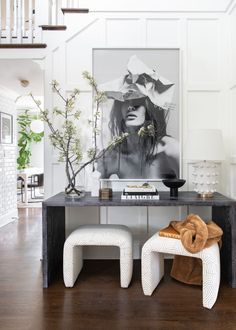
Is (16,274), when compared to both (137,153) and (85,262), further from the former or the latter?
(137,153)

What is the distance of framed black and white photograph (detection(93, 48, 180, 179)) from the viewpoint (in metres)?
3.01

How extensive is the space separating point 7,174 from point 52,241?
Answer: 2.83 metres

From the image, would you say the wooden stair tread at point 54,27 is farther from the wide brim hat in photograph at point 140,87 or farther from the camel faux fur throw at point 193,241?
the camel faux fur throw at point 193,241

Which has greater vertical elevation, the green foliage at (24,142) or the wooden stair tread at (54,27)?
the wooden stair tread at (54,27)

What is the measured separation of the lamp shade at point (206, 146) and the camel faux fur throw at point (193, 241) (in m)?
0.54

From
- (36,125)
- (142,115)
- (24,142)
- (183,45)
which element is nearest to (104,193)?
(142,115)

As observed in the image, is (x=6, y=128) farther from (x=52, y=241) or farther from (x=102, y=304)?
(x=102, y=304)

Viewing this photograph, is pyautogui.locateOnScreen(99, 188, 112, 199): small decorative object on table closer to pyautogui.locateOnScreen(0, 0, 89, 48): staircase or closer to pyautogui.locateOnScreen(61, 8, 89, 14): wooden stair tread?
pyautogui.locateOnScreen(0, 0, 89, 48): staircase

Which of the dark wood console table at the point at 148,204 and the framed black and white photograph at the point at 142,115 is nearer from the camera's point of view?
the dark wood console table at the point at 148,204

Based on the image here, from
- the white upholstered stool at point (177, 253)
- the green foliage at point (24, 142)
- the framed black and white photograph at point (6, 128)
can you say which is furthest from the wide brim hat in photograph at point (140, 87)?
the green foliage at point (24, 142)

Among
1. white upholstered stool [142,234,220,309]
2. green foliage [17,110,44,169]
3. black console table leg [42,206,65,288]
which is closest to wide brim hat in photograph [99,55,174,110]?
black console table leg [42,206,65,288]

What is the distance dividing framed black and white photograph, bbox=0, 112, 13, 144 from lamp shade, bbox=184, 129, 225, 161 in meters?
3.48

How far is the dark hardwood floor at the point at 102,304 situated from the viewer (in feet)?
6.20

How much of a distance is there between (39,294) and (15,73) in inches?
115
